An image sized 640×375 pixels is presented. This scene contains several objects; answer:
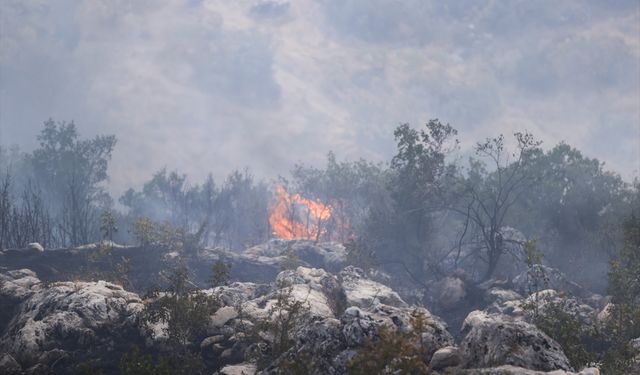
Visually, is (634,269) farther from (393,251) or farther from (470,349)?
(393,251)

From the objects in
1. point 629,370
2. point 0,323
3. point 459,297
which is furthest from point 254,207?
point 629,370

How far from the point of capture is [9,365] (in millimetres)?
17375

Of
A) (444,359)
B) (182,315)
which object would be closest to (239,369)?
(182,315)

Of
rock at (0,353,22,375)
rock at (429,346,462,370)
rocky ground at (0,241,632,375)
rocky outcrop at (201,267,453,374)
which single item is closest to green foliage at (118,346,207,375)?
rocky ground at (0,241,632,375)

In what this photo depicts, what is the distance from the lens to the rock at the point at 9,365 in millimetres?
17052

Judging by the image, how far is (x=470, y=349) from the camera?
13.1 metres

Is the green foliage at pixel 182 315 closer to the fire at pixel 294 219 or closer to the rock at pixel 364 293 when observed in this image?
the rock at pixel 364 293

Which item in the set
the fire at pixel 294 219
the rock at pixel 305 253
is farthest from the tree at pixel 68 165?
the rock at pixel 305 253

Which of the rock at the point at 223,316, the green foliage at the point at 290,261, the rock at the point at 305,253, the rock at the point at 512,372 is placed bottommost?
the rock at the point at 512,372

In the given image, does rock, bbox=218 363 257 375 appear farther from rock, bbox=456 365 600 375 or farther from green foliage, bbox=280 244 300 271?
green foliage, bbox=280 244 300 271

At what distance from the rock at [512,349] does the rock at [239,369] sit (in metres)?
7.02

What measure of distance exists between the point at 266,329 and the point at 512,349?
26.2ft

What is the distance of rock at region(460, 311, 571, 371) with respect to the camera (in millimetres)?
12062

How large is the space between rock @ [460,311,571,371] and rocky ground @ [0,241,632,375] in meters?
0.03
